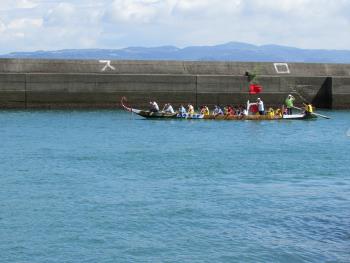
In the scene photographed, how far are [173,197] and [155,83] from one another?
122 ft

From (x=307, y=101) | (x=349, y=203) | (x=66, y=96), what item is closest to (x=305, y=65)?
(x=307, y=101)

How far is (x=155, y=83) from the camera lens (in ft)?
204

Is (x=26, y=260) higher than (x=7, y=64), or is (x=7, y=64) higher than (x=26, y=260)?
(x=7, y=64)

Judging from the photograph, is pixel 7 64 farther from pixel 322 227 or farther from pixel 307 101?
pixel 322 227

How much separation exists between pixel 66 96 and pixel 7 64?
210 inches

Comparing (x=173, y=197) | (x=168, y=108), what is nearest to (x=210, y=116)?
(x=168, y=108)

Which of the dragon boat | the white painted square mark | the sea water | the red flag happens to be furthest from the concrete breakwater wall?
the sea water

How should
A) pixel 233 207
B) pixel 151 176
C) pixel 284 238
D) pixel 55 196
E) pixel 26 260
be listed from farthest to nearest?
1. pixel 151 176
2. pixel 55 196
3. pixel 233 207
4. pixel 284 238
5. pixel 26 260

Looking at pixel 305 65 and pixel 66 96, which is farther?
pixel 305 65

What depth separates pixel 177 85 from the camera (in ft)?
205

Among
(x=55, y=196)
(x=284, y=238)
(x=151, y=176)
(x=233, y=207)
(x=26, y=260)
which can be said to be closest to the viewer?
(x=26, y=260)

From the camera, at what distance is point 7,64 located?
60969 mm

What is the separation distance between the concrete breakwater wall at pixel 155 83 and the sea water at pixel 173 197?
43.7 feet

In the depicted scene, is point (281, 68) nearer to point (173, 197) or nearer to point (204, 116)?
point (204, 116)
